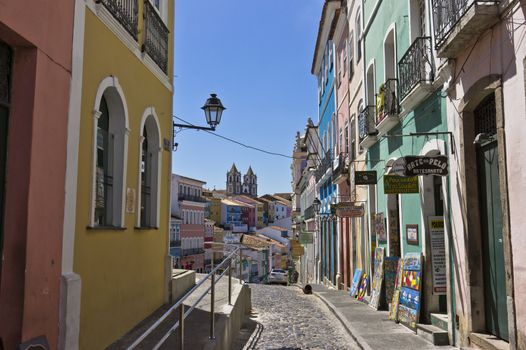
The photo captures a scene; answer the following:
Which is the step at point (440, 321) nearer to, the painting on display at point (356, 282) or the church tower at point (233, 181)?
the painting on display at point (356, 282)

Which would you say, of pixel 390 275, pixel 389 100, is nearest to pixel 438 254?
pixel 390 275

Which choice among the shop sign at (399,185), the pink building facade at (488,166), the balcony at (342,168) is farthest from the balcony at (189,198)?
the pink building facade at (488,166)

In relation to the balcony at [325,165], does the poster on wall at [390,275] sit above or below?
below

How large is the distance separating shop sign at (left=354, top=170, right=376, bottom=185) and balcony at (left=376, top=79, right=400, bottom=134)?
1.02 metres

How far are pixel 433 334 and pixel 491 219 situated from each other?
2195 millimetres

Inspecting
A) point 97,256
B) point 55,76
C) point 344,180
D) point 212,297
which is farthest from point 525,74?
point 344,180

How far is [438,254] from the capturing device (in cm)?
882

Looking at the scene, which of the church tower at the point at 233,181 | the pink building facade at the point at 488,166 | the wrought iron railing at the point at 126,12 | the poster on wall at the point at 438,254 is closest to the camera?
the pink building facade at the point at 488,166

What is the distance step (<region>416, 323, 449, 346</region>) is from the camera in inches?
313

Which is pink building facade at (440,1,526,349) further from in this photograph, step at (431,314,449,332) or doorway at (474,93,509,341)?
step at (431,314,449,332)

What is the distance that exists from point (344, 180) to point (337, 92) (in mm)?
4035

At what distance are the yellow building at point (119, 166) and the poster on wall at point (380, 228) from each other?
5028 millimetres

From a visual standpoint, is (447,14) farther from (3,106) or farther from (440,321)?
(3,106)

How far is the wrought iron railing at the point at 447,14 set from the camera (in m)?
6.39
